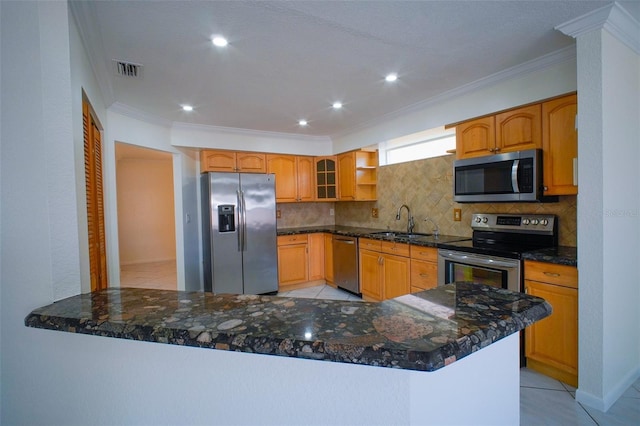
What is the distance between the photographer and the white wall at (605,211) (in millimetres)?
1803

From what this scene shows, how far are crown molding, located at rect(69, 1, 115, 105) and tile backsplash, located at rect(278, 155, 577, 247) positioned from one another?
300cm

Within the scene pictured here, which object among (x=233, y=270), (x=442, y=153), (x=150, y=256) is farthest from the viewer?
(x=150, y=256)

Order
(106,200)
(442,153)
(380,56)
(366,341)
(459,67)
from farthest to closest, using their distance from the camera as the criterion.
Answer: (442,153) → (106,200) → (459,67) → (380,56) → (366,341)

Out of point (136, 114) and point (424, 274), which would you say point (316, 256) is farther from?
point (136, 114)

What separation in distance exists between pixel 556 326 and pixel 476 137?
5.47 ft

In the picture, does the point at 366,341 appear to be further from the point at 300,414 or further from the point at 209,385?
the point at 209,385

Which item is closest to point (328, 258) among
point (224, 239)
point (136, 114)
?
point (224, 239)

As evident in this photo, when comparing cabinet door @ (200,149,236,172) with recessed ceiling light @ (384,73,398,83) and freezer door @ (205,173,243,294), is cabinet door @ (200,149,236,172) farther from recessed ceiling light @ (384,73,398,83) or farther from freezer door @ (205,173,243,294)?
recessed ceiling light @ (384,73,398,83)

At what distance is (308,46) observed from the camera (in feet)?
6.75

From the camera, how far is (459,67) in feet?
8.03

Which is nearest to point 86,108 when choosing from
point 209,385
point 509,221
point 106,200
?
point 106,200

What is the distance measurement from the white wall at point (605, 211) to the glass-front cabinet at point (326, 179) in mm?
3266

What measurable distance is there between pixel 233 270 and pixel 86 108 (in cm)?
256

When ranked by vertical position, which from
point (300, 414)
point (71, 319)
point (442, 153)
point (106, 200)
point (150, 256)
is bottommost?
point (150, 256)
